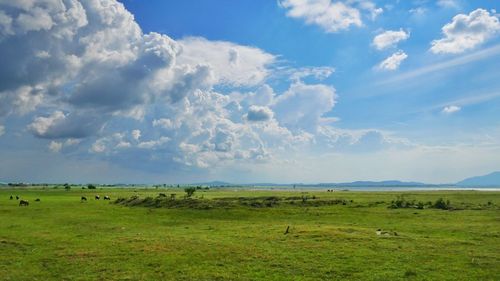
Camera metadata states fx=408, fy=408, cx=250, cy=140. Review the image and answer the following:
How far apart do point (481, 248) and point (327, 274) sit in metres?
13.8

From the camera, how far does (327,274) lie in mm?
22750

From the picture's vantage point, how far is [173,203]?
2721 inches

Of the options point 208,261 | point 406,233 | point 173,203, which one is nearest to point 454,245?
point 406,233

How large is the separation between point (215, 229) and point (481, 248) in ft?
76.6

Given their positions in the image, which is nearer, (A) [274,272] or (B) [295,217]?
(A) [274,272]

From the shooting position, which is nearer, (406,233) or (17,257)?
(17,257)

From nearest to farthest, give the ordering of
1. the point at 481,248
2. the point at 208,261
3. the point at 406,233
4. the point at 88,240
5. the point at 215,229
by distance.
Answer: the point at 208,261 < the point at 481,248 < the point at 88,240 < the point at 406,233 < the point at 215,229

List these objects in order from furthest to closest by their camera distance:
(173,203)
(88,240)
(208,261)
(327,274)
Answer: (173,203) → (88,240) → (208,261) → (327,274)

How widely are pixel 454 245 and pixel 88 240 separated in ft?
94.3

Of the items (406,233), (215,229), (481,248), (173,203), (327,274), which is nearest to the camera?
(327,274)

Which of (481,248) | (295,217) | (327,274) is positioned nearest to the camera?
(327,274)

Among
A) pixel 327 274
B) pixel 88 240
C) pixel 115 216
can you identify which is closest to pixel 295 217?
pixel 115 216

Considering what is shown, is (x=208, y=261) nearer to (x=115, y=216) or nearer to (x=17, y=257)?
(x=17, y=257)

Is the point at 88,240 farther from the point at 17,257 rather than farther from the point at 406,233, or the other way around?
the point at 406,233
